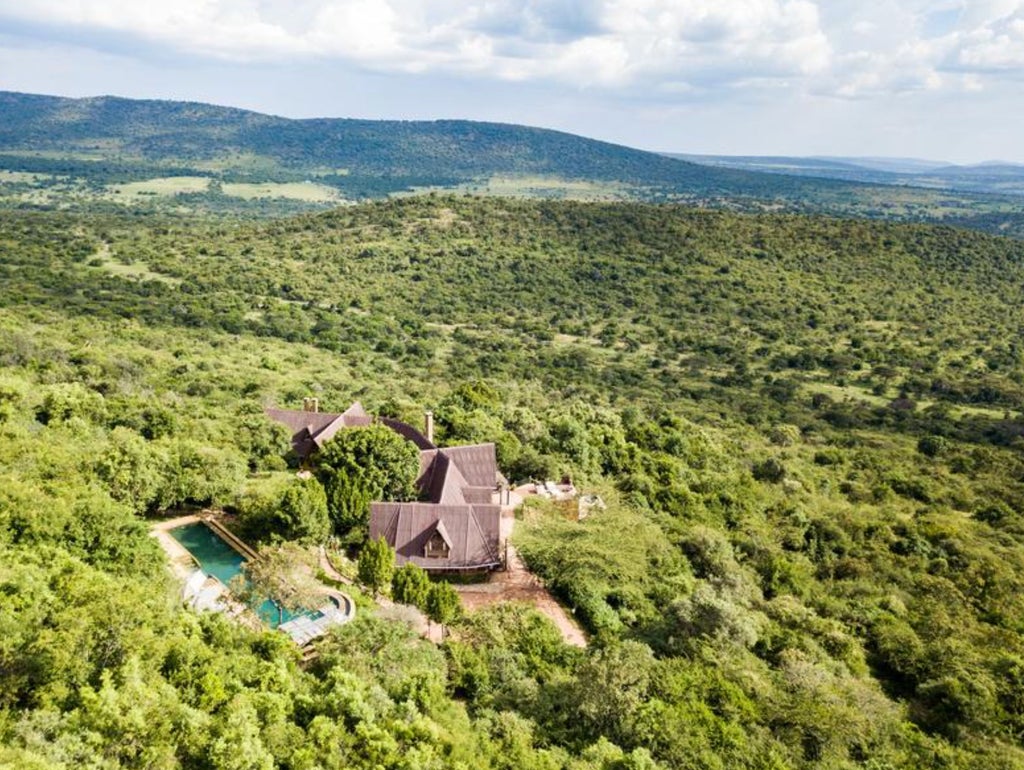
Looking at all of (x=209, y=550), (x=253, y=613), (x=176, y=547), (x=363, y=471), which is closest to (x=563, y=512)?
(x=363, y=471)

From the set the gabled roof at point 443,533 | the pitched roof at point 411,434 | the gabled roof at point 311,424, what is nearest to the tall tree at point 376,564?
the gabled roof at point 443,533

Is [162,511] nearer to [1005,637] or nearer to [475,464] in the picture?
[475,464]

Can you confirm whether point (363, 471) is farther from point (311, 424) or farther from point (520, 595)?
point (311, 424)

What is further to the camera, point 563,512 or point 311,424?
point 311,424

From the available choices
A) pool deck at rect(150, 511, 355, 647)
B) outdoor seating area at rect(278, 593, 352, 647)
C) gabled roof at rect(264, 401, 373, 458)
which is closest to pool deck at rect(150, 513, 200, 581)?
pool deck at rect(150, 511, 355, 647)

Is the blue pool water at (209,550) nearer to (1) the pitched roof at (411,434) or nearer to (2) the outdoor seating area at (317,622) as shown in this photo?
(2) the outdoor seating area at (317,622)

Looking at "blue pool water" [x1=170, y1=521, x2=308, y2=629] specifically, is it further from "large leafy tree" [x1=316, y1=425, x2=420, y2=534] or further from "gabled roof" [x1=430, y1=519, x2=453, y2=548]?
"gabled roof" [x1=430, y1=519, x2=453, y2=548]

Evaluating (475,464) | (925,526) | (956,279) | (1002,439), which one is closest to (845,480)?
(925,526)
